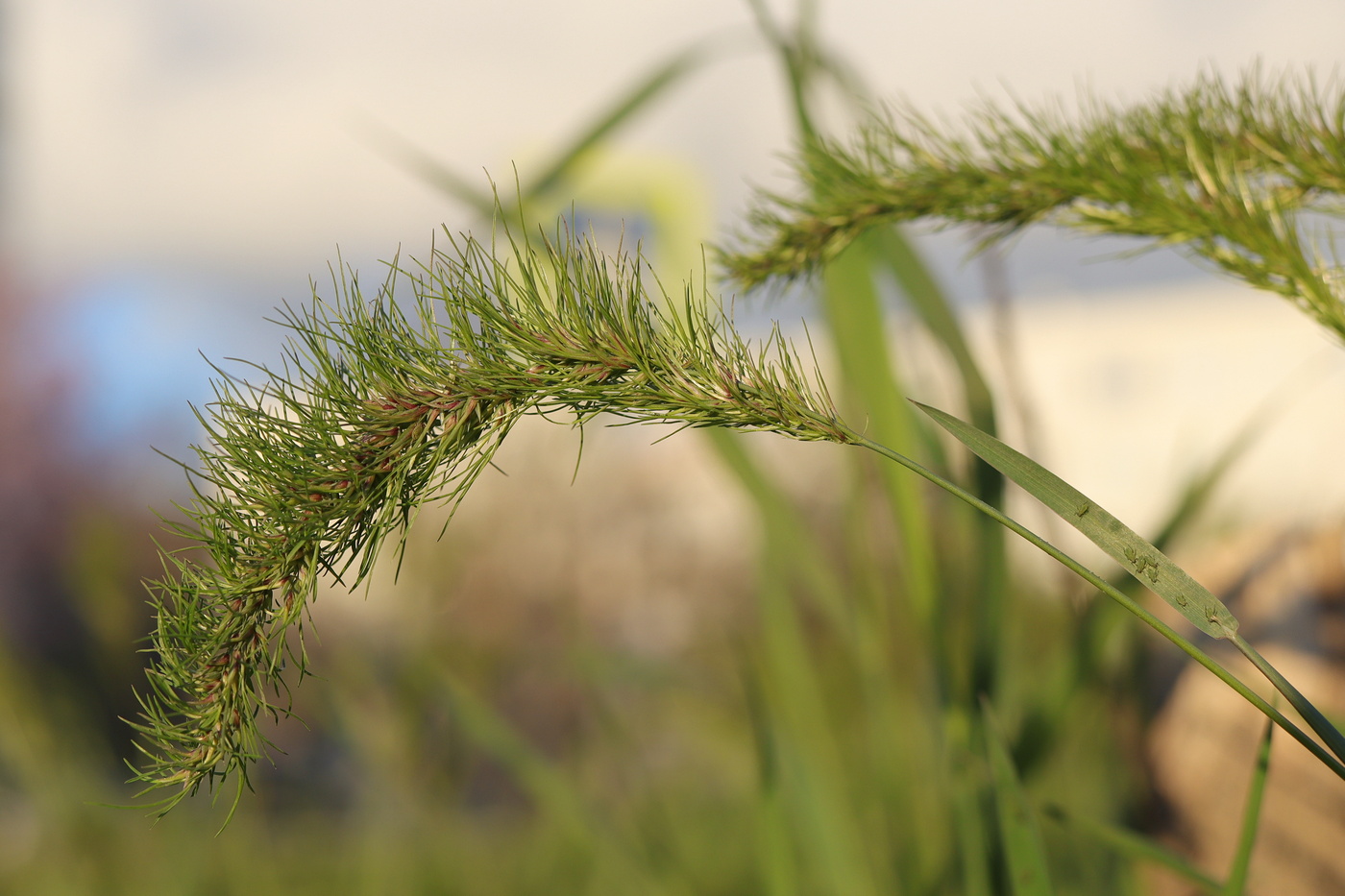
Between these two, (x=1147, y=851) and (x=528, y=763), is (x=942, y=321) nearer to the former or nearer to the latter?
(x=1147, y=851)

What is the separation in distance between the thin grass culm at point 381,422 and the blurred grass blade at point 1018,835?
0.67 feet

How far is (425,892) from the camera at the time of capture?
39.6 inches

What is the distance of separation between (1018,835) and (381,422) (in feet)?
0.96

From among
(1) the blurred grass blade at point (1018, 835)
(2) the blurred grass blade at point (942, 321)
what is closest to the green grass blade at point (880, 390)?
(2) the blurred grass blade at point (942, 321)

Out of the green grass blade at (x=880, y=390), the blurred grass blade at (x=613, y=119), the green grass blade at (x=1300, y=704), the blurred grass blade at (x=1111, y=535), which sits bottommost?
the green grass blade at (x=1300, y=704)

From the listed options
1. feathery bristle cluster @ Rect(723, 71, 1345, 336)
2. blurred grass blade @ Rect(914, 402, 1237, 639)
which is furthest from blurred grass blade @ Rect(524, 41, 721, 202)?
blurred grass blade @ Rect(914, 402, 1237, 639)

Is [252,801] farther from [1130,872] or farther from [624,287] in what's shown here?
[624,287]

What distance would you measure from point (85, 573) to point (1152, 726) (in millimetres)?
870

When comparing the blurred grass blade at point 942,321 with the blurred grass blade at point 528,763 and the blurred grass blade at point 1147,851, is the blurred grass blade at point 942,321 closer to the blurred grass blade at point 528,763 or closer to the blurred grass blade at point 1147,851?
the blurred grass blade at point 1147,851

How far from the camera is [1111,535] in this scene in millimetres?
250

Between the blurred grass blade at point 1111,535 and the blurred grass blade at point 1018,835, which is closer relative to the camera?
the blurred grass blade at point 1111,535

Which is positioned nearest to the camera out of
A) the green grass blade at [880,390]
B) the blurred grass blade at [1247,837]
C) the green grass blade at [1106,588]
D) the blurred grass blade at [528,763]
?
the green grass blade at [1106,588]

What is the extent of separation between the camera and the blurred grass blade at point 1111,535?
0.24 m

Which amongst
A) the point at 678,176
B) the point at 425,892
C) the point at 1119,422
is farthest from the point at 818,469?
the point at 1119,422
